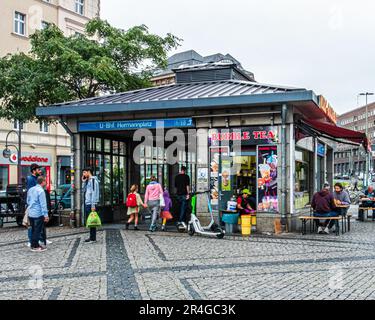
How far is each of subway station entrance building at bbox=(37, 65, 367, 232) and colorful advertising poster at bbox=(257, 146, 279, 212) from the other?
28mm

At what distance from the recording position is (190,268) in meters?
8.84

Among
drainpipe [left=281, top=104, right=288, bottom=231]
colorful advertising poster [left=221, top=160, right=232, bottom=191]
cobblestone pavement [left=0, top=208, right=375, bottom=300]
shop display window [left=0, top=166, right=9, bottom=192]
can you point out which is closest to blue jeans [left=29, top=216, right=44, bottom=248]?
cobblestone pavement [left=0, top=208, right=375, bottom=300]

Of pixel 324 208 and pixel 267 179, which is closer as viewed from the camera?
pixel 324 208

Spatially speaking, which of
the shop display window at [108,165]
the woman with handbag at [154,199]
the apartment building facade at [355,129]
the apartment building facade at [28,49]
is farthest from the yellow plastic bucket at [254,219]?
the apartment building facade at [355,129]

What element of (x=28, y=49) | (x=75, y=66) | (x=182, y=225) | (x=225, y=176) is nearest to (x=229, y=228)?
(x=182, y=225)

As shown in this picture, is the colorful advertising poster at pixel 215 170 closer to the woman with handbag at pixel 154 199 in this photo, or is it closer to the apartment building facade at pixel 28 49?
the woman with handbag at pixel 154 199

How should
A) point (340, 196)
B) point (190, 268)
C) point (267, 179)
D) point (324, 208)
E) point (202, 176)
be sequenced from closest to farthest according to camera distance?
point (190, 268) → point (324, 208) → point (267, 179) → point (202, 176) → point (340, 196)

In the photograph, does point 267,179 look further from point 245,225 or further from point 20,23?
point 20,23

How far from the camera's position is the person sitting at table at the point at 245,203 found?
14078 millimetres

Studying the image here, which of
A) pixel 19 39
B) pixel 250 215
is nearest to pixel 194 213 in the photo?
pixel 250 215

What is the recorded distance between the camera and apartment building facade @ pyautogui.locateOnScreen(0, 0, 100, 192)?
3516 cm

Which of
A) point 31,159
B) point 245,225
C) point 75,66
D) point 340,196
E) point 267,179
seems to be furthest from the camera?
point 31,159

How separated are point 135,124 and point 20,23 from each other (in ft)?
83.6

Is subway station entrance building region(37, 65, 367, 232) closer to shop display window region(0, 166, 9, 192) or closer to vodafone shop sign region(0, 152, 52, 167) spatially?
vodafone shop sign region(0, 152, 52, 167)
